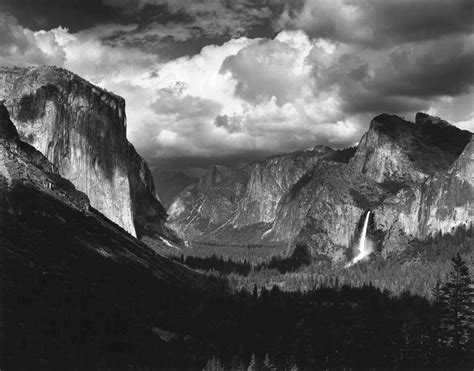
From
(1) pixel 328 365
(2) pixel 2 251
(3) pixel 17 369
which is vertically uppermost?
(2) pixel 2 251

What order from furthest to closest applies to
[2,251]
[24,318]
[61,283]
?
[61,283], [2,251], [24,318]

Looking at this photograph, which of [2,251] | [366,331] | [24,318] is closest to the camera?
[366,331]

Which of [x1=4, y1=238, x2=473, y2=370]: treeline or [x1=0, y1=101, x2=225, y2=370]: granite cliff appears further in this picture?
[x1=0, y1=101, x2=225, y2=370]: granite cliff

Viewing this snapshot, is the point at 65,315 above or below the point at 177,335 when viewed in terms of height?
above

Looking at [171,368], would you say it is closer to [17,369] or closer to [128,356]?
[128,356]

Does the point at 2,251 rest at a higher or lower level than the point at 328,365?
higher

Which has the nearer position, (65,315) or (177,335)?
(65,315)

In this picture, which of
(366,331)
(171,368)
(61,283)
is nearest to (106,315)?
(61,283)

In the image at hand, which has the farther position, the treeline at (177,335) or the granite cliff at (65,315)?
the granite cliff at (65,315)

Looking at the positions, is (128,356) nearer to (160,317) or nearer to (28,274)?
(28,274)

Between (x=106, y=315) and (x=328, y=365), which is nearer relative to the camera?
(x=328, y=365)
